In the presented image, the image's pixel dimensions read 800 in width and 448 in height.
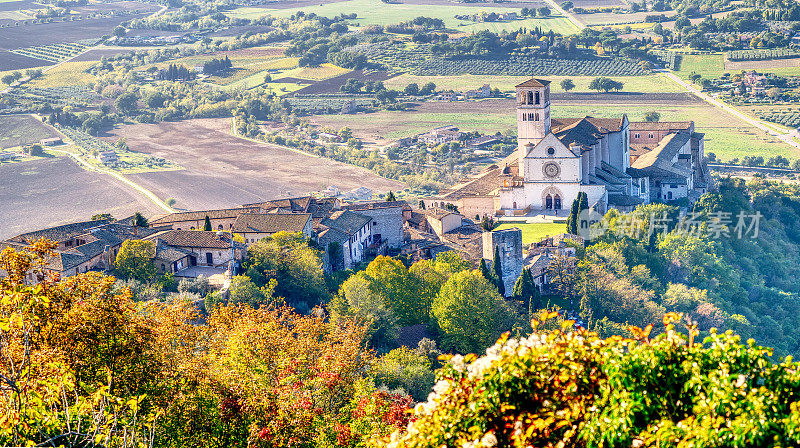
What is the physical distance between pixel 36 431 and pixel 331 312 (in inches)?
1250

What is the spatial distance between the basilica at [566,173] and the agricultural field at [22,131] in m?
77.6

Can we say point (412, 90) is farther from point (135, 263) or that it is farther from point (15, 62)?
point (135, 263)

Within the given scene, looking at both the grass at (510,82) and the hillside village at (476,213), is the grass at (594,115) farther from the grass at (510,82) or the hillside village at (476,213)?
the hillside village at (476,213)

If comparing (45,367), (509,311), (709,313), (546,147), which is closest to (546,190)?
(546,147)

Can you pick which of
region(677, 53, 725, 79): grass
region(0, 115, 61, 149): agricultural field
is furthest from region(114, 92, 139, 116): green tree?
region(677, 53, 725, 79): grass

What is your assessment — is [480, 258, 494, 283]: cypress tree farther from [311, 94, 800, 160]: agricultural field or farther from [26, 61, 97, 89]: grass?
[26, 61, 97, 89]: grass

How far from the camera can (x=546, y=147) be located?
270ft

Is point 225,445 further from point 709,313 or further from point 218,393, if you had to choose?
point 709,313

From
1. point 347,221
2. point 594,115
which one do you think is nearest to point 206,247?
point 347,221

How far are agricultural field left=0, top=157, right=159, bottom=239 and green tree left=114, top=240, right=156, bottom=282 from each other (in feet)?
140

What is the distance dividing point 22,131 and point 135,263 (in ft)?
337

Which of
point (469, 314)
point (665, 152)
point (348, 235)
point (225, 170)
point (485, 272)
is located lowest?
point (225, 170)

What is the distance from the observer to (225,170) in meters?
131

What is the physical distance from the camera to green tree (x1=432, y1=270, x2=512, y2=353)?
51531mm
